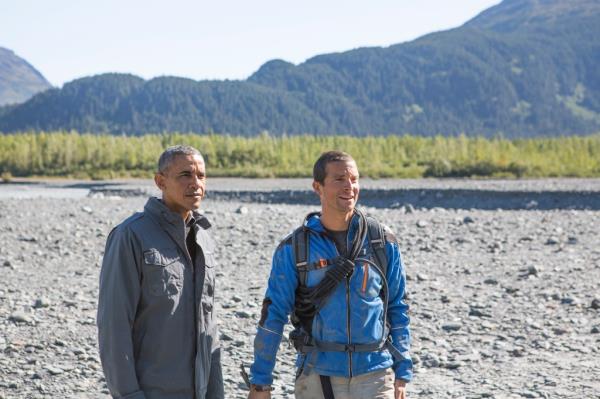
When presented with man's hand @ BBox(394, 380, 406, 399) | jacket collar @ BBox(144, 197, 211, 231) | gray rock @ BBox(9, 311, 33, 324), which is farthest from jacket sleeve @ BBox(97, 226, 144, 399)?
gray rock @ BBox(9, 311, 33, 324)

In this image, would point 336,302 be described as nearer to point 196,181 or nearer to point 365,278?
point 365,278

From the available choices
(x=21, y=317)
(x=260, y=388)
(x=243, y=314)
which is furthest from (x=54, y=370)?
(x=260, y=388)

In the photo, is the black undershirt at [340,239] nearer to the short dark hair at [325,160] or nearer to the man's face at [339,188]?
the man's face at [339,188]

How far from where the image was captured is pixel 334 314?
3680 mm

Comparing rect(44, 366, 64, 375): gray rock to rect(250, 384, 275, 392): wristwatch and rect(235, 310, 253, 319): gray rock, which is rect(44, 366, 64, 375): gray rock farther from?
rect(250, 384, 275, 392): wristwatch

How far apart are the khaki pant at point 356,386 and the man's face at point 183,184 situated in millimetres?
898

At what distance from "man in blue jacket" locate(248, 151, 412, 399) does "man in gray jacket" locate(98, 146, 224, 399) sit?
0.29 meters

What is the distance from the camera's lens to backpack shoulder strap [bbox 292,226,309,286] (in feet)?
12.1

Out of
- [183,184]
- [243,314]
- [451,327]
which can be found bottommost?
[451,327]

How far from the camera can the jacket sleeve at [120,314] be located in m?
3.45

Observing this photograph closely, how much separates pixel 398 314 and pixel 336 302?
0.35 m

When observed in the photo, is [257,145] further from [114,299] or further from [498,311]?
[114,299]

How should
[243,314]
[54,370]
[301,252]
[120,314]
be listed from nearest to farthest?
[120,314] < [301,252] < [54,370] < [243,314]

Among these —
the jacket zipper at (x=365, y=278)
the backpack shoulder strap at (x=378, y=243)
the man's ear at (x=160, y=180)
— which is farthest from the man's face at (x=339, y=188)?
the man's ear at (x=160, y=180)
